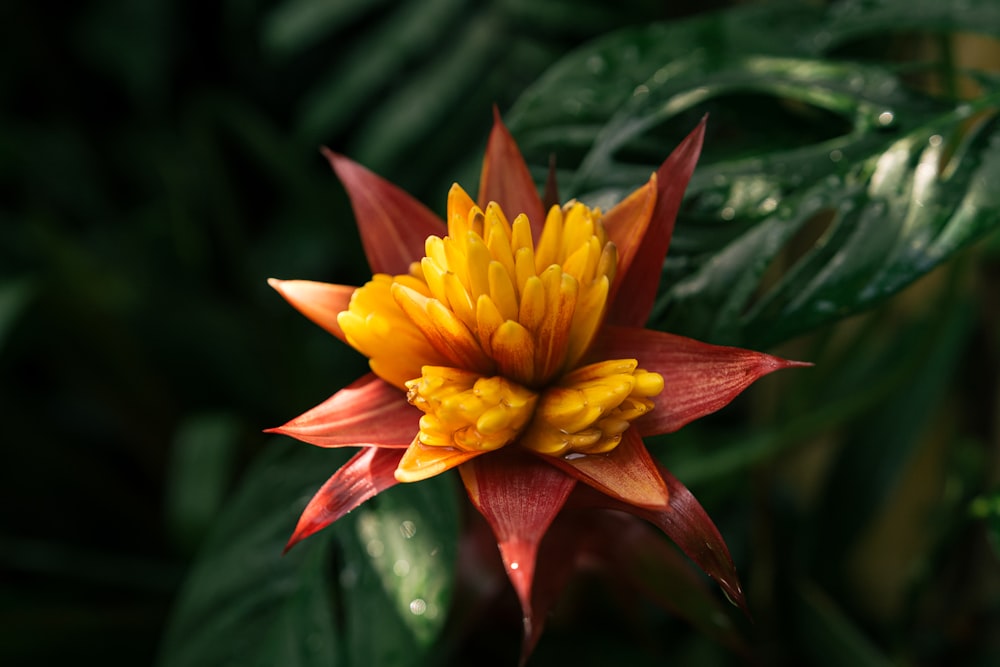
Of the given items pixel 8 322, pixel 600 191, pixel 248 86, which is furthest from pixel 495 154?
pixel 248 86

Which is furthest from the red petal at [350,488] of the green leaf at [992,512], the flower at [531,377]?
the green leaf at [992,512]

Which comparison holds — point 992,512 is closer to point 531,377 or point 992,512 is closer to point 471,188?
point 531,377

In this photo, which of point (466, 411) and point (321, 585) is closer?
point (466, 411)

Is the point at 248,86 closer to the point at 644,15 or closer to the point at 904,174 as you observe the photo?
the point at 644,15

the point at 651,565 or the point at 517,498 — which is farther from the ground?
the point at 517,498

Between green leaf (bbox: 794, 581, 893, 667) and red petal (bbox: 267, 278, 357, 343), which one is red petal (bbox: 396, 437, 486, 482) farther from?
green leaf (bbox: 794, 581, 893, 667)

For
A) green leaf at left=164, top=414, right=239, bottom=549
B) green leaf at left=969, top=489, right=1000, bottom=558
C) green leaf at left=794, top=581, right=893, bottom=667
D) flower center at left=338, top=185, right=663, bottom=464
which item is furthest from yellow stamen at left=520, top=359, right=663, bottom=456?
green leaf at left=164, top=414, right=239, bottom=549

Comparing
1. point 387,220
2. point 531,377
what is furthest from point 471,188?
point 531,377

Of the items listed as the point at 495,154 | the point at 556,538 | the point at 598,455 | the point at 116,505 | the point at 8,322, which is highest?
the point at 495,154
